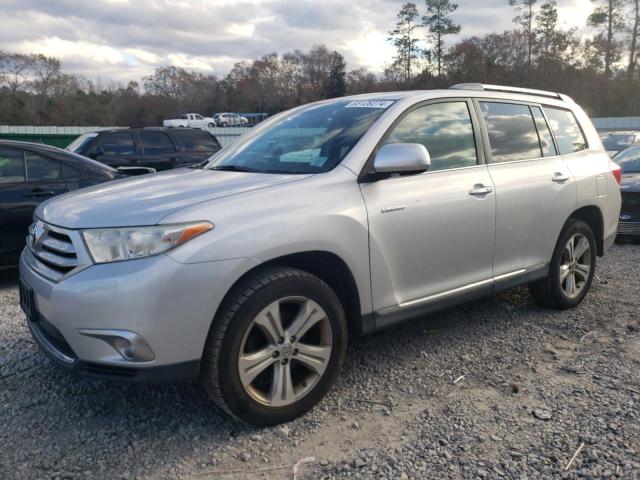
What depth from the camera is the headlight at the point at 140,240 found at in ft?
8.29

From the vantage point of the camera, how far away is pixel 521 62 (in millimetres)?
59656

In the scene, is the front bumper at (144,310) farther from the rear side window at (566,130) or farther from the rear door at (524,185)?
the rear side window at (566,130)

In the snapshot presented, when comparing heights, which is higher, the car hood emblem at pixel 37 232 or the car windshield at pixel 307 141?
the car windshield at pixel 307 141

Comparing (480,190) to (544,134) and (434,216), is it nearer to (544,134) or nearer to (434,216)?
(434,216)

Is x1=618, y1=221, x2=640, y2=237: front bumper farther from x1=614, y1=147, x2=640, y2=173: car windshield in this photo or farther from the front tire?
the front tire

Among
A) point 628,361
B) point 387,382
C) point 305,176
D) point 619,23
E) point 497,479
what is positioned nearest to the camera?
point 497,479

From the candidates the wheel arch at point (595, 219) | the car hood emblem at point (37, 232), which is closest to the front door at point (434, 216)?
the wheel arch at point (595, 219)

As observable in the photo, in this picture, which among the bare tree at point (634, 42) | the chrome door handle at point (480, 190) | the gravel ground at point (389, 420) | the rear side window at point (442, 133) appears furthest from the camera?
the bare tree at point (634, 42)

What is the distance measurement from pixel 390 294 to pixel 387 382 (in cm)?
58

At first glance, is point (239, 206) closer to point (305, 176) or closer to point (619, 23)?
point (305, 176)

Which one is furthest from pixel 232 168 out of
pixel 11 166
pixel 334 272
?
pixel 11 166

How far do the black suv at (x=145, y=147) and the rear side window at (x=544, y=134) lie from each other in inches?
286

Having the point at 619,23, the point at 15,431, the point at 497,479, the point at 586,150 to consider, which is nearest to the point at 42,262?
the point at 15,431

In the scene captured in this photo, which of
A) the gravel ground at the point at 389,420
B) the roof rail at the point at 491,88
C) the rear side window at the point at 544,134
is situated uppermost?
the roof rail at the point at 491,88
